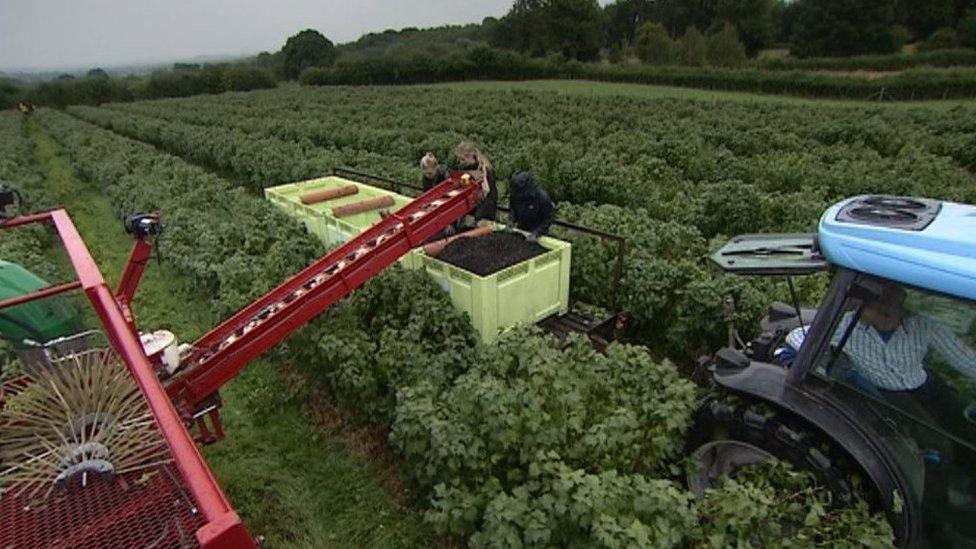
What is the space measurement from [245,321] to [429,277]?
6.21ft

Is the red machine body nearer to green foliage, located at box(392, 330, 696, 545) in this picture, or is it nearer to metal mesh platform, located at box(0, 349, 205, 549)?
metal mesh platform, located at box(0, 349, 205, 549)

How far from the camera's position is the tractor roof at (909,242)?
2.54 metres

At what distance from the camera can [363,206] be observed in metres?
7.91

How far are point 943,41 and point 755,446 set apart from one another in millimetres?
66484

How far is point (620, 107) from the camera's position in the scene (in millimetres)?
28203

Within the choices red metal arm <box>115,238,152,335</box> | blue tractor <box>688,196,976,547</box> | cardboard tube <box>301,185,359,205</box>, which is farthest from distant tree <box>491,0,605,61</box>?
blue tractor <box>688,196,976,547</box>

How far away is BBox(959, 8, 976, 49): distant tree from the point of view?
49062mm

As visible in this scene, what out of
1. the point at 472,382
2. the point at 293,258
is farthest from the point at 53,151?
the point at 472,382

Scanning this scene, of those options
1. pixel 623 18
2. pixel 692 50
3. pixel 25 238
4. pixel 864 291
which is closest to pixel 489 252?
pixel 864 291

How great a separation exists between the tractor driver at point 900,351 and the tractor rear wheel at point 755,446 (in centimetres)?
44

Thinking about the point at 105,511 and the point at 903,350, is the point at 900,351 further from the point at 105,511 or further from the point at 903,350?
the point at 105,511

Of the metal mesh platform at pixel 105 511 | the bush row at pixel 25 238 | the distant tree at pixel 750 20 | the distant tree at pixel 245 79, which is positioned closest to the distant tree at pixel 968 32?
the distant tree at pixel 750 20

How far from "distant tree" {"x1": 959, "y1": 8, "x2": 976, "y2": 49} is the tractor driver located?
64.7 meters

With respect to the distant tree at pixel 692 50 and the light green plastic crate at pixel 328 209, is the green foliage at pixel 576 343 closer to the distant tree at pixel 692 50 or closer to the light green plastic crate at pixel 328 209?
the light green plastic crate at pixel 328 209
